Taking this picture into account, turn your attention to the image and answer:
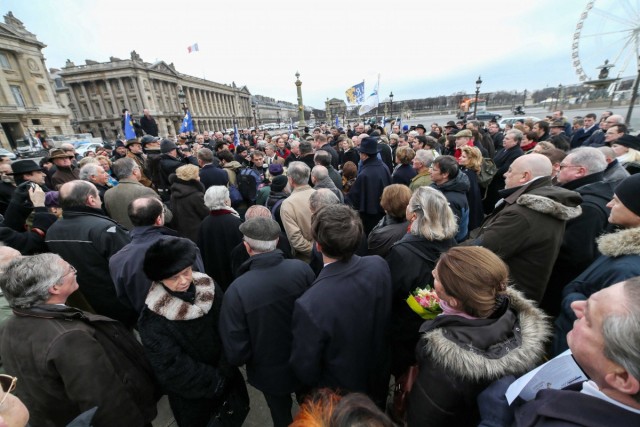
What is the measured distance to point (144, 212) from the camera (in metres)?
2.56

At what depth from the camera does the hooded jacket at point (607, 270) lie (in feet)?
5.43

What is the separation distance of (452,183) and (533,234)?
1323 mm

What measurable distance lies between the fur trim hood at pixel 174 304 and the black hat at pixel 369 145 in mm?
3914

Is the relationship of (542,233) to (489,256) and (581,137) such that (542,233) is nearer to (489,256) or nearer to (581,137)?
(489,256)

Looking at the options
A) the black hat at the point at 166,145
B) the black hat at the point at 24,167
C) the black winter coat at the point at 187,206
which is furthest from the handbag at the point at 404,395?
the black hat at the point at 24,167

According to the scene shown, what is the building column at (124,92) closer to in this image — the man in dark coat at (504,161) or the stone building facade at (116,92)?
the stone building facade at (116,92)

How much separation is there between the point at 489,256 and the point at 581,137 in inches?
380

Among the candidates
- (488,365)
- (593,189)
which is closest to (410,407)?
(488,365)

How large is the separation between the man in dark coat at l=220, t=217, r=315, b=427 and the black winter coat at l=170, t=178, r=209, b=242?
99.7 inches

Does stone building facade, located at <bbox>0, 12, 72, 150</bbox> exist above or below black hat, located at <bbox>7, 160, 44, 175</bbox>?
above

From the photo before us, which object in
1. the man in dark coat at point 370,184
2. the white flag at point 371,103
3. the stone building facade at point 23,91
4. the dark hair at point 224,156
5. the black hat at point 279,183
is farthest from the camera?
the stone building facade at point 23,91

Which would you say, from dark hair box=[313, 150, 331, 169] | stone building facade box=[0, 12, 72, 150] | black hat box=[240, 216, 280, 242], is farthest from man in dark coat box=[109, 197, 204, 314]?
stone building facade box=[0, 12, 72, 150]

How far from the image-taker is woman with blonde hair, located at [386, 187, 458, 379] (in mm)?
2107

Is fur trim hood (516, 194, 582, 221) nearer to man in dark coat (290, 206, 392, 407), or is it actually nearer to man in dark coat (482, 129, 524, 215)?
man in dark coat (290, 206, 392, 407)
